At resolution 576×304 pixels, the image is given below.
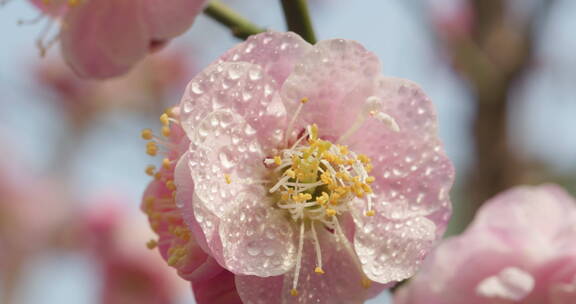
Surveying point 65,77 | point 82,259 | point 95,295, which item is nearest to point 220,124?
point 95,295

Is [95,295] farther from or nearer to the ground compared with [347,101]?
nearer to the ground

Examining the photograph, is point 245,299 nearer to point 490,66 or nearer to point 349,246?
point 349,246

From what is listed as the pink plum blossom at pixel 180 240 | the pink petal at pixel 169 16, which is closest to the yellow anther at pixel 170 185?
the pink plum blossom at pixel 180 240

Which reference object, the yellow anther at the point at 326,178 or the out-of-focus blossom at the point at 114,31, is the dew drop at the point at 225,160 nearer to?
the yellow anther at the point at 326,178

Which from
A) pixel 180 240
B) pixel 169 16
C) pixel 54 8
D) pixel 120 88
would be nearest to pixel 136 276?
pixel 54 8

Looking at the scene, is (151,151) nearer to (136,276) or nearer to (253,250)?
(253,250)

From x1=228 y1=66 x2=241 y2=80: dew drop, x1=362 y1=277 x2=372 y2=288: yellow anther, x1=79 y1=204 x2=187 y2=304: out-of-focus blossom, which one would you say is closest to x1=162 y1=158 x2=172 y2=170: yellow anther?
x1=228 y1=66 x2=241 y2=80: dew drop
